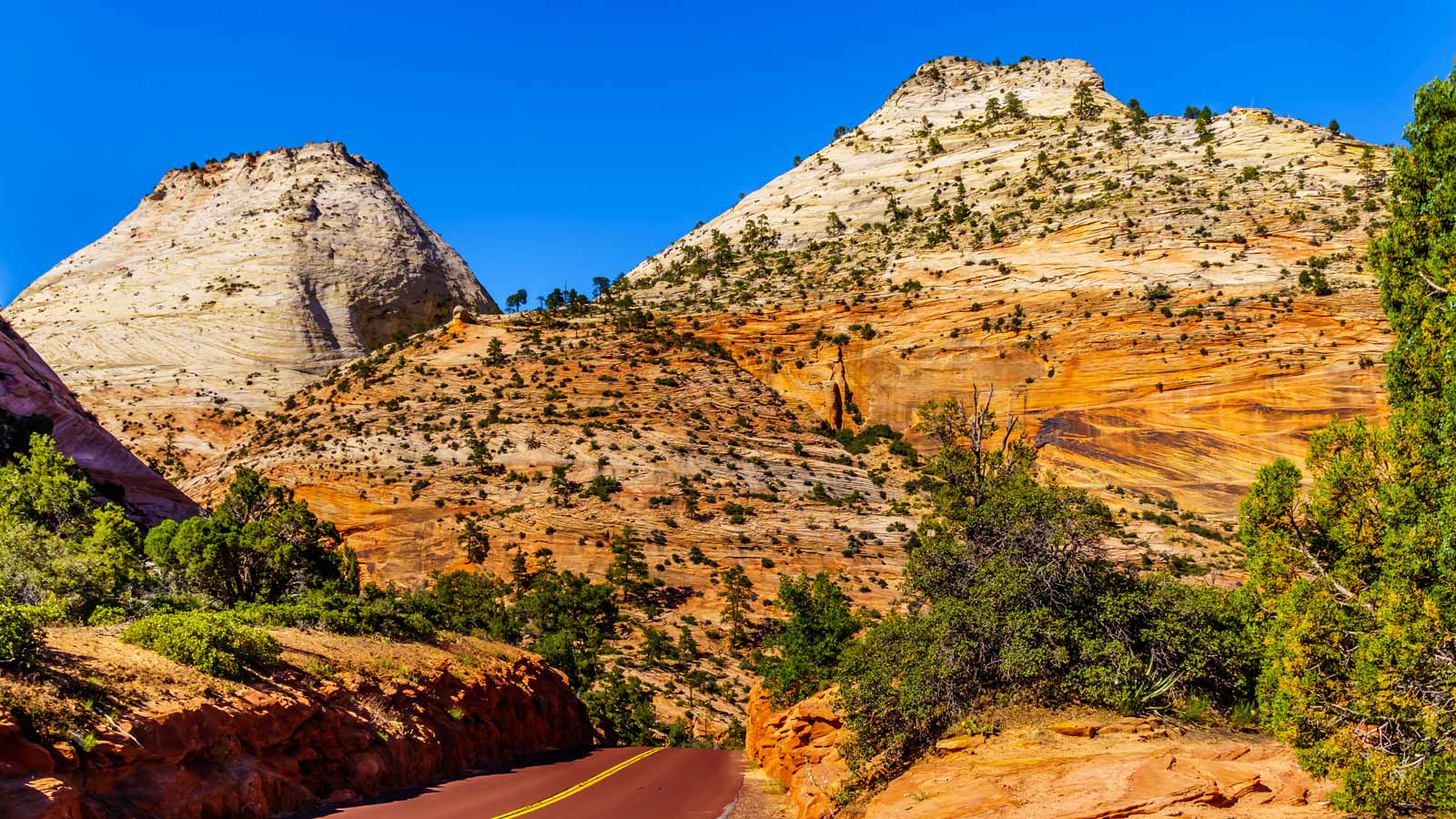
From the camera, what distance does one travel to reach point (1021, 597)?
13297 millimetres

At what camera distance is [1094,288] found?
213ft

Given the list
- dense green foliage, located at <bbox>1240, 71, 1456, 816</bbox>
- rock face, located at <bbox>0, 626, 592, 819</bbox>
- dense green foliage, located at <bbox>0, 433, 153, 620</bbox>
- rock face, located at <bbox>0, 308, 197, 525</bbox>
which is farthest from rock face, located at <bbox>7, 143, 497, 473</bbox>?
dense green foliage, located at <bbox>1240, 71, 1456, 816</bbox>

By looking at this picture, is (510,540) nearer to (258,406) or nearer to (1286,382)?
(258,406)

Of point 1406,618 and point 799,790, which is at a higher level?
point 1406,618

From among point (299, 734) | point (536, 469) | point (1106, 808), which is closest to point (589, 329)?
point (536, 469)

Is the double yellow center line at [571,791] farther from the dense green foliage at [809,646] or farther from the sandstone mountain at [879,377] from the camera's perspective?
the sandstone mountain at [879,377]

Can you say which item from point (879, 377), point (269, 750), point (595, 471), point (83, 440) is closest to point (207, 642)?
point (269, 750)

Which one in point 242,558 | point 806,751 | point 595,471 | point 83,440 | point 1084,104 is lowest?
point 806,751

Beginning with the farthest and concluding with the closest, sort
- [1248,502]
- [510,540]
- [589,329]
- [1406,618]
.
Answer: [589,329] → [510,540] → [1248,502] → [1406,618]

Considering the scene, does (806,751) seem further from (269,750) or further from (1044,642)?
(269,750)

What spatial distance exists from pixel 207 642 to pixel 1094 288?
63372 millimetres

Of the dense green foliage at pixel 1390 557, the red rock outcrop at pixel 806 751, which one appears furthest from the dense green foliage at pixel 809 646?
the dense green foliage at pixel 1390 557

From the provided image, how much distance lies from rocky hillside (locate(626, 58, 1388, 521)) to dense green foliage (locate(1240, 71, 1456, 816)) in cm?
4488

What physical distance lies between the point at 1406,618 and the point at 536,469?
46718mm
